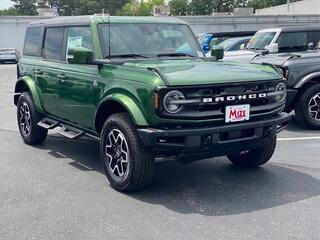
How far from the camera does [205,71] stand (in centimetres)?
513

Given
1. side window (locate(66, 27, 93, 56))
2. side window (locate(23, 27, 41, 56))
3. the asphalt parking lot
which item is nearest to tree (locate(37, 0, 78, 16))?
side window (locate(23, 27, 41, 56))

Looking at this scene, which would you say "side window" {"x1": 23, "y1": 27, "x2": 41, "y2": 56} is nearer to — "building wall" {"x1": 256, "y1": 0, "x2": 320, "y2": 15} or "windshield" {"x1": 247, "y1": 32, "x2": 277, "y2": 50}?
"windshield" {"x1": 247, "y1": 32, "x2": 277, "y2": 50}

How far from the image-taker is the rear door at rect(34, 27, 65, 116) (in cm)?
684

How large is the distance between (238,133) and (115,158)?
1336 mm

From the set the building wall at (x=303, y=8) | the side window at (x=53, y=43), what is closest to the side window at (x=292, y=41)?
the side window at (x=53, y=43)

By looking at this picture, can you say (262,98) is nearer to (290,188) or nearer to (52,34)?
(290,188)

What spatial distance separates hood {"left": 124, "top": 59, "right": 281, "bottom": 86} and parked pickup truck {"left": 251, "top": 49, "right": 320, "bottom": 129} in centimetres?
263

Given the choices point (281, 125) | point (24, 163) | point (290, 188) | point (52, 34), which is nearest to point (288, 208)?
point (290, 188)

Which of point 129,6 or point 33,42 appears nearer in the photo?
point 33,42

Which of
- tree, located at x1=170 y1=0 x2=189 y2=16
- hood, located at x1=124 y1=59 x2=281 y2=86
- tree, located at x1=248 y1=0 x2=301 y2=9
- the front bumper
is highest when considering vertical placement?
tree, located at x1=248 y1=0 x2=301 y2=9

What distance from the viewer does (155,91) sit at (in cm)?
477

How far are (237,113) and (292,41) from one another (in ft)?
24.0

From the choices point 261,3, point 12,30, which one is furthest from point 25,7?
point 12,30

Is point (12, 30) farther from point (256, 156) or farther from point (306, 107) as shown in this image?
point (256, 156)
